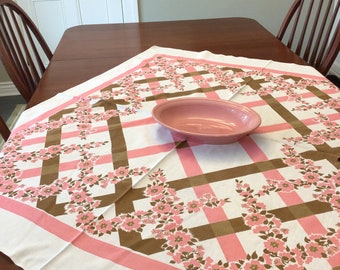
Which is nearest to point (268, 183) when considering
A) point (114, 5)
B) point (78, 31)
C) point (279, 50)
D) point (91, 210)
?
point (91, 210)

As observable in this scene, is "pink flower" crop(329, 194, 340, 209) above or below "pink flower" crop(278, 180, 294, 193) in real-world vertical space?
below

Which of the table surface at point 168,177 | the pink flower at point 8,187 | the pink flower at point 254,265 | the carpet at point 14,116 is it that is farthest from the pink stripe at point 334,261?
the carpet at point 14,116

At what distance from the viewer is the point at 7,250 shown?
0.57 metres

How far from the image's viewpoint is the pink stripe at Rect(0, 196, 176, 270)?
0.55m

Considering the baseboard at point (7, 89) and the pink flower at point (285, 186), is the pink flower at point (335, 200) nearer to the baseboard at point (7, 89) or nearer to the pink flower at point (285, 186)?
the pink flower at point (285, 186)

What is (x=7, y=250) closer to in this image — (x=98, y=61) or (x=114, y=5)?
(x=98, y=61)

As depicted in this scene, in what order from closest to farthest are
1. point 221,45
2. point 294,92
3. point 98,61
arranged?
1. point 294,92
2. point 98,61
3. point 221,45

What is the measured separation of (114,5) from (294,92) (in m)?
1.96

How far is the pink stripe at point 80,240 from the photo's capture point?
0.55 metres

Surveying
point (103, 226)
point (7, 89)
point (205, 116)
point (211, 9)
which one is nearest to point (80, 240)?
point (103, 226)

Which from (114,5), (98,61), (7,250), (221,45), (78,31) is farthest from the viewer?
(114,5)

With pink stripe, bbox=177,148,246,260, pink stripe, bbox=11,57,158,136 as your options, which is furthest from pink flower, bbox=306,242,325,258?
pink stripe, bbox=11,57,158,136

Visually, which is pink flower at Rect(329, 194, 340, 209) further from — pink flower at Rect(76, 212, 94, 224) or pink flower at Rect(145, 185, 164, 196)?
pink flower at Rect(76, 212, 94, 224)

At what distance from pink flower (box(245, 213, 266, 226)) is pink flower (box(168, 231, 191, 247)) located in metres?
0.11
